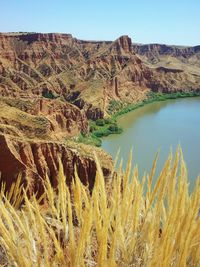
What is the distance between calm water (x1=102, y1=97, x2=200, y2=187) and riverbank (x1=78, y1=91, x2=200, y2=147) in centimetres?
87

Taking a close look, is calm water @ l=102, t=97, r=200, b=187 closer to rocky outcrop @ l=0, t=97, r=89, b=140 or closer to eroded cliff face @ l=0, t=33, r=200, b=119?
rocky outcrop @ l=0, t=97, r=89, b=140

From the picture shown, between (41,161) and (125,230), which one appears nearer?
(125,230)

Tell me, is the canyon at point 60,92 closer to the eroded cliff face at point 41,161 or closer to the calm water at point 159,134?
the eroded cliff face at point 41,161

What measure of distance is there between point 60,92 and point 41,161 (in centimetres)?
4051

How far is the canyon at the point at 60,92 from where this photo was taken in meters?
17.0

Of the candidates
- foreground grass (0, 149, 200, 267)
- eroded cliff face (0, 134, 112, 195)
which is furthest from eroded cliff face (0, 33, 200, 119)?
foreground grass (0, 149, 200, 267)

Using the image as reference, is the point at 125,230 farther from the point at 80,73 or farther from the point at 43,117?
the point at 80,73

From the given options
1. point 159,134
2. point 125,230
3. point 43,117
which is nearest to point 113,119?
point 159,134

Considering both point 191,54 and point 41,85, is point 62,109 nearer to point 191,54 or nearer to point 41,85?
point 41,85

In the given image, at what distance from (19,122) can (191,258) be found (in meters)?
21.7

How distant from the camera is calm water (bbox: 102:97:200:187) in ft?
90.7

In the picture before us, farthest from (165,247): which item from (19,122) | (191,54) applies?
(191,54)

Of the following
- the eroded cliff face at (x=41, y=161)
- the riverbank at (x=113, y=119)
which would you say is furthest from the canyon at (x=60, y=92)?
the riverbank at (x=113, y=119)

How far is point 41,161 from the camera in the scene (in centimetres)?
1714
